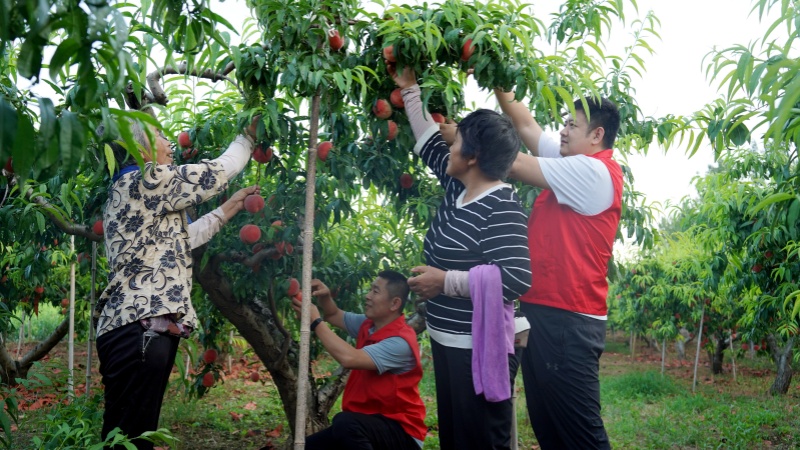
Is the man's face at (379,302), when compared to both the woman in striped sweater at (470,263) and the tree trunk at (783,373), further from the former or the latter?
the tree trunk at (783,373)

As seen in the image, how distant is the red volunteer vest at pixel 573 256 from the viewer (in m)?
2.46

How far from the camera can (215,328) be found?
4.40 meters

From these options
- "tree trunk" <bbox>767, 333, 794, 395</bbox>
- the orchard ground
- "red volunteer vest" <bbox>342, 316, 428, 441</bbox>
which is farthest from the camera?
"tree trunk" <bbox>767, 333, 794, 395</bbox>

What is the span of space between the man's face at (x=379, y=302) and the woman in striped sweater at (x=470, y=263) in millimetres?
352

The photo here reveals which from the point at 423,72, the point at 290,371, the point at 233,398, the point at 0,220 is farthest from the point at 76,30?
the point at 233,398

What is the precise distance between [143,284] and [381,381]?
0.91m

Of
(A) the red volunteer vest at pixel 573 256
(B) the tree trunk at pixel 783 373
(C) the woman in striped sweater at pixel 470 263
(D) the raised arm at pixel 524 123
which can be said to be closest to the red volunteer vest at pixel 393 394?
(C) the woman in striped sweater at pixel 470 263

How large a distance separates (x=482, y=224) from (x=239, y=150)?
2.73 ft

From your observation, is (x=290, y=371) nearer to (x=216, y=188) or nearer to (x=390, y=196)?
(x=390, y=196)

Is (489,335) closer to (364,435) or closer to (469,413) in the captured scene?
(469,413)

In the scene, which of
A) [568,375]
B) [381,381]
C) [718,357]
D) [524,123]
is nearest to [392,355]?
[381,381]

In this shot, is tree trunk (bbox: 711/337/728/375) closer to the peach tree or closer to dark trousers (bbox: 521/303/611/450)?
the peach tree

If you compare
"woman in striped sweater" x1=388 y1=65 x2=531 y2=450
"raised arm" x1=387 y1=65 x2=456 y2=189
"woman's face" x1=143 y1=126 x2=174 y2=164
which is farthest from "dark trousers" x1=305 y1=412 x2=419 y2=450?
"woman's face" x1=143 y1=126 x2=174 y2=164

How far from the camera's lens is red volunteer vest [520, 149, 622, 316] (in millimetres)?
2455
